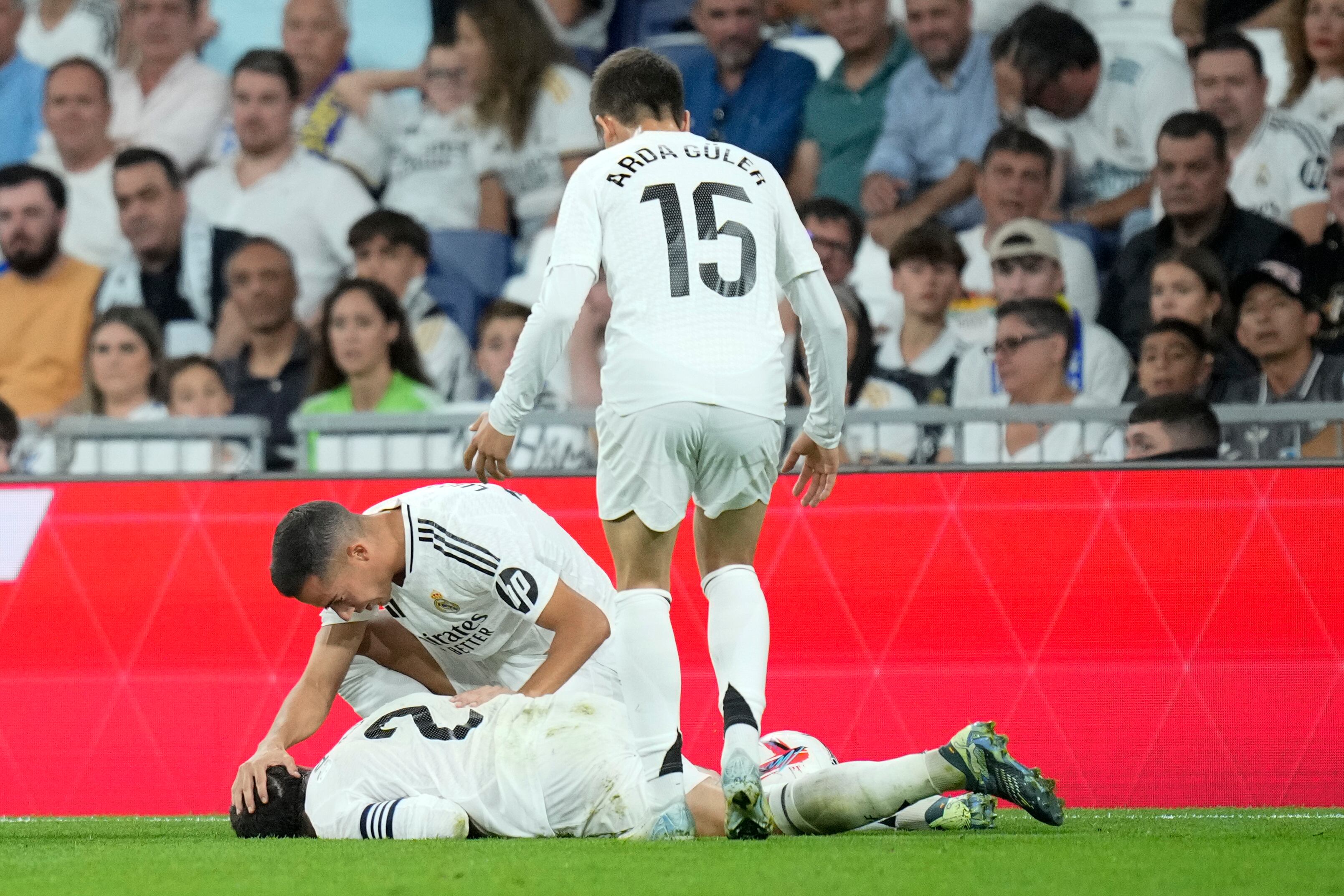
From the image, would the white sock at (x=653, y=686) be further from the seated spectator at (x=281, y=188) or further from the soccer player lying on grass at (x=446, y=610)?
the seated spectator at (x=281, y=188)

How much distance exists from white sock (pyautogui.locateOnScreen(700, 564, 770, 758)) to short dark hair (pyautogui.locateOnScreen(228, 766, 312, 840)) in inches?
44.0

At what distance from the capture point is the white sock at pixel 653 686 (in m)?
3.23

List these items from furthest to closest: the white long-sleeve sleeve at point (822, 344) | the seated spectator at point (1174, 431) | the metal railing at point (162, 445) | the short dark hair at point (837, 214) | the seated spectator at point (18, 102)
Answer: the seated spectator at point (18, 102) < the short dark hair at point (837, 214) < the metal railing at point (162, 445) < the seated spectator at point (1174, 431) < the white long-sleeve sleeve at point (822, 344)

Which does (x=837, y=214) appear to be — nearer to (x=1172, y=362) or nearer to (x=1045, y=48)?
(x=1045, y=48)

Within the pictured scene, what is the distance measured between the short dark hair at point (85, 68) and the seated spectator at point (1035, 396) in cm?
502

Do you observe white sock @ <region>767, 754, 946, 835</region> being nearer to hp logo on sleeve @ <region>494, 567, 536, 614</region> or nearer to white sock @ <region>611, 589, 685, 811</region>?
white sock @ <region>611, 589, 685, 811</region>

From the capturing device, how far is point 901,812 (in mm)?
3555

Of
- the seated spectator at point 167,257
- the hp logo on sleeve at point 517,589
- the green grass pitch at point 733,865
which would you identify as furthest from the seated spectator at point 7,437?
the hp logo on sleeve at point 517,589

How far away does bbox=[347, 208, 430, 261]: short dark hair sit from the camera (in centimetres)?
740

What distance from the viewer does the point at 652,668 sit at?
3230 mm

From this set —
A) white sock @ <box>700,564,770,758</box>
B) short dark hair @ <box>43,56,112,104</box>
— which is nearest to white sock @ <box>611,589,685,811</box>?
white sock @ <box>700,564,770,758</box>

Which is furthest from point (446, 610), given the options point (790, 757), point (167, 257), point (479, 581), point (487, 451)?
point (167, 257)

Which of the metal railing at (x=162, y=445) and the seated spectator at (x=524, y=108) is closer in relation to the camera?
the metal railing at (x=162, y=445)

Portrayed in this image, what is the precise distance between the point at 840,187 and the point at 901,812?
4315 millimetres
